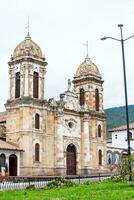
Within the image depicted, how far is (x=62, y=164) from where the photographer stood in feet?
179

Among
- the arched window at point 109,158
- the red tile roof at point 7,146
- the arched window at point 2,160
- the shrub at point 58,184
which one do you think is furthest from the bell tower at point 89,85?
the shrub at point 58,184

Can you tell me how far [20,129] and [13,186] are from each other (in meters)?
20.0

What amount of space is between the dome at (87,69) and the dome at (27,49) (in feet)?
34.3

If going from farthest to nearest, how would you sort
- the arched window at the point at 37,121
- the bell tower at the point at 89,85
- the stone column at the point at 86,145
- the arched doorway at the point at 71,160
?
the bell tower at the point at 89,85 → the stone column at the point at 86,145 → the arched doorway at the point at 71,160 → the arched window at the point at 37,121

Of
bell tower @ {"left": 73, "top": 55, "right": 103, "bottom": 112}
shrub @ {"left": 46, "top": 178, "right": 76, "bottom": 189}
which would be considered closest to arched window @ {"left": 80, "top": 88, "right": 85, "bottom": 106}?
bell tower @ {"left": 73, "top": 55, "right": 103, "bottom": 112}

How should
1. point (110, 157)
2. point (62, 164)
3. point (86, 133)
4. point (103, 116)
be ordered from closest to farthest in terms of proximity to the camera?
point (62, 164) → point (86, 133) → point (103, 116) → point (110, 157)

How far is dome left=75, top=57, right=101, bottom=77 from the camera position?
6341cm

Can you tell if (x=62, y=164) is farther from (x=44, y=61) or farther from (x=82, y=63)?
(x=82, y=63)

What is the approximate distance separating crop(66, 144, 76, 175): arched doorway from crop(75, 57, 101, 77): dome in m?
11.5

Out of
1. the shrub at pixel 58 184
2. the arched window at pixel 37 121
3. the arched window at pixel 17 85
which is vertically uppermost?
the arched window at pixel 17 85

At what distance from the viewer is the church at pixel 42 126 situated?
50.8 m

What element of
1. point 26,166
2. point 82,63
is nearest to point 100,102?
point 82,63

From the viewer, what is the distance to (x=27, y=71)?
5259cm

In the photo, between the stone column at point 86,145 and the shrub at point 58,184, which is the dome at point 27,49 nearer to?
the stone column at point 86,145
